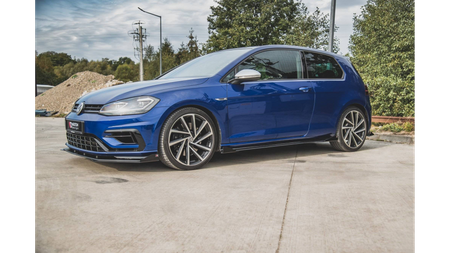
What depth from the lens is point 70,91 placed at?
3056cm

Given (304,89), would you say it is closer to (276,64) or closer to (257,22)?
(276,64)

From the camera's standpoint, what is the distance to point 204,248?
229cm

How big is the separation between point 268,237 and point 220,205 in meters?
0.79

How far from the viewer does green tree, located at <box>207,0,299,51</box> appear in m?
16.9

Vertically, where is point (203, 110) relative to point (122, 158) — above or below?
above

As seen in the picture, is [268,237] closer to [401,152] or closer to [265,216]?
[265,216]

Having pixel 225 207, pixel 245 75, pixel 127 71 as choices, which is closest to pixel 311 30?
pixel 127 71

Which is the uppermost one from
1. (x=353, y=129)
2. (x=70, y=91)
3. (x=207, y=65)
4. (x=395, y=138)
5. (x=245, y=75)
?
(x=70, y=91)

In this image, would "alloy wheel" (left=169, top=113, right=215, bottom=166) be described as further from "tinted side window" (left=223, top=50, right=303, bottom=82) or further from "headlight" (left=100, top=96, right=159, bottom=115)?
"tinted side window" (left=223, top=50, right=303, bottom=82)

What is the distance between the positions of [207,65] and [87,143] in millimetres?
1894

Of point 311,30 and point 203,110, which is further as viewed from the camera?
point 311,30

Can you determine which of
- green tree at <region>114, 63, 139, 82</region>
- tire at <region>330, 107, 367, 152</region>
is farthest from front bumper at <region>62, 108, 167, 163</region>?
tire at <region>330, 107, 367, 152</region>
